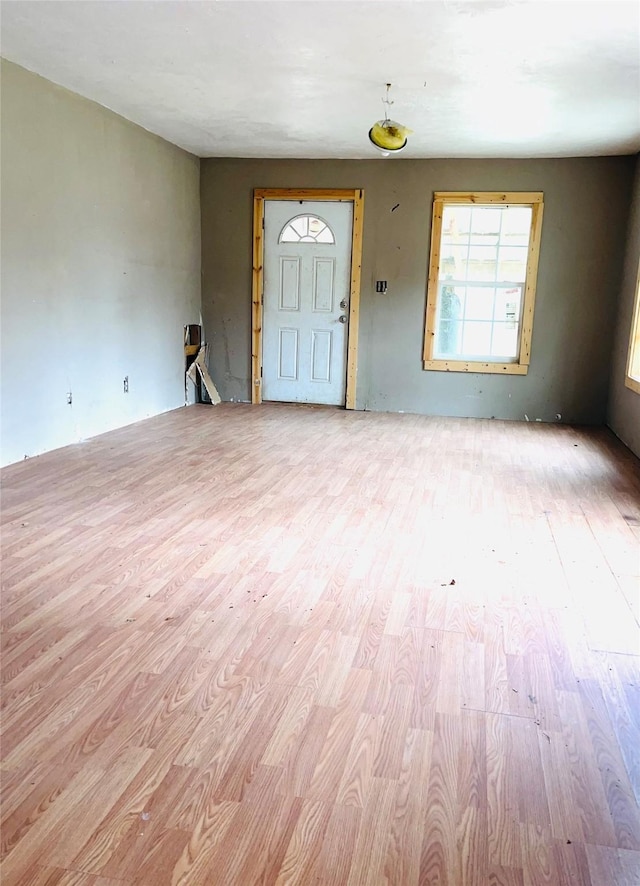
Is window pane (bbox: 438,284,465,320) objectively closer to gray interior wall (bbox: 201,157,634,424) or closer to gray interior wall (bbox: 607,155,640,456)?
gray interior wall (bbox: 201,157,634,424)

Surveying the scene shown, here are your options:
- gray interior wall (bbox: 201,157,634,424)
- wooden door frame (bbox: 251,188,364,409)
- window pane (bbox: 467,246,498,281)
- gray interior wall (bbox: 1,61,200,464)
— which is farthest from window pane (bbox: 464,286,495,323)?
gray interior wall (bbox: 1,61,200,464)

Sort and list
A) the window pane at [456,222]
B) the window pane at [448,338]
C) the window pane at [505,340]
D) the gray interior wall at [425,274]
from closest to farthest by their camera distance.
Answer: the gray interior wall at [425,274]
the window pane at [456,222]
the window pane at [505,340]
the window pane at [448,338]

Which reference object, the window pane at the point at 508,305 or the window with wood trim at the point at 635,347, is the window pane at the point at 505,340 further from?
the window with wood trim at the point at 635,347

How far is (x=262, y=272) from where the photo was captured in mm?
7496

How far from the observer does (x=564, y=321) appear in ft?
22.9

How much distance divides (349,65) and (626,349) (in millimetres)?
3702

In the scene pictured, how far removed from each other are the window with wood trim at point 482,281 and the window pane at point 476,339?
0.4 inches

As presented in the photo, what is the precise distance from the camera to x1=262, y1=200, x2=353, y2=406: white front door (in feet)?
24.0

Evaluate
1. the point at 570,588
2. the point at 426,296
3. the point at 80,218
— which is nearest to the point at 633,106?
the point at 426,296

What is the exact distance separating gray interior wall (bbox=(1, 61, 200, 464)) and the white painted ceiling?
11.1 inches

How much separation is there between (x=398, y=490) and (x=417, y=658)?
211 centimetres

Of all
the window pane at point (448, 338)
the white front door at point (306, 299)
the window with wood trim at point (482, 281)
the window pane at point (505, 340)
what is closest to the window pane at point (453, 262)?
the window with wood trim at point (482, 281)

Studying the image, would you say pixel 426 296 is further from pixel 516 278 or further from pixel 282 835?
pixel 282 835

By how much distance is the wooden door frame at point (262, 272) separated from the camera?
283 inches
